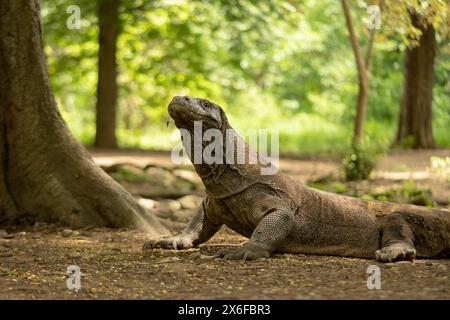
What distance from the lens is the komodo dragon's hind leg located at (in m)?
5.24

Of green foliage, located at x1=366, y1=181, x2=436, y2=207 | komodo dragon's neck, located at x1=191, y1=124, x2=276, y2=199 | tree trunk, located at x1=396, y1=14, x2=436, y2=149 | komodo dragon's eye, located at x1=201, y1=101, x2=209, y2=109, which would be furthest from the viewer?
tree trunk, located at x1=396, y1=14, x2=436, y2=149

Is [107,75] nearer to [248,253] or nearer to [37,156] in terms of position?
[37,156]

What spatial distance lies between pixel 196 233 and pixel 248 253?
2.71ft

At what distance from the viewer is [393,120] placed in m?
22.9

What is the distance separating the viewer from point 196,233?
5.89 metres

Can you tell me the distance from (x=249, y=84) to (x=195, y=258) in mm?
24323

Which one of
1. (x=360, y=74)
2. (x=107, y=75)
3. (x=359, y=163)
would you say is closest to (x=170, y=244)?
(x=359, y=163)

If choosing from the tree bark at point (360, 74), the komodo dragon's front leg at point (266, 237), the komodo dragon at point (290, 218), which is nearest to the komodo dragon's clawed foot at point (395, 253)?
the komodo dragon at point (290, 218)

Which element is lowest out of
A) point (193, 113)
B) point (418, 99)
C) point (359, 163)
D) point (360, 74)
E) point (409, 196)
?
point (409, 196)

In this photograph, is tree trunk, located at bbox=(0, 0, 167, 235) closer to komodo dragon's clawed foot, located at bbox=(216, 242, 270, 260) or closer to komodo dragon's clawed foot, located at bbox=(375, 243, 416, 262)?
komodo dragon's clawed foot, located at bbox=(216, 242, 270, 260)

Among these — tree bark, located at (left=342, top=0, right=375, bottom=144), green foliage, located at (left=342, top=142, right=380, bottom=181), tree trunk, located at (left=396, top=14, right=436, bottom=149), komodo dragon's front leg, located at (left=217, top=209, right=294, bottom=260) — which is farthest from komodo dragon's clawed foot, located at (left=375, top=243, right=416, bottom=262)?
tree trunk, located at (left=396, top=14, right=436, bottom=149)

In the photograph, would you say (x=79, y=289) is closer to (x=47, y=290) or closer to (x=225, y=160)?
(x=47, y=290)

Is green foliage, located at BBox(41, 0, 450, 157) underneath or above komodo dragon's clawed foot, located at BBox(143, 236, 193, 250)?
above

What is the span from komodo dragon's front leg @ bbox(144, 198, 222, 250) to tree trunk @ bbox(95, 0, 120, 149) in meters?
11.0
